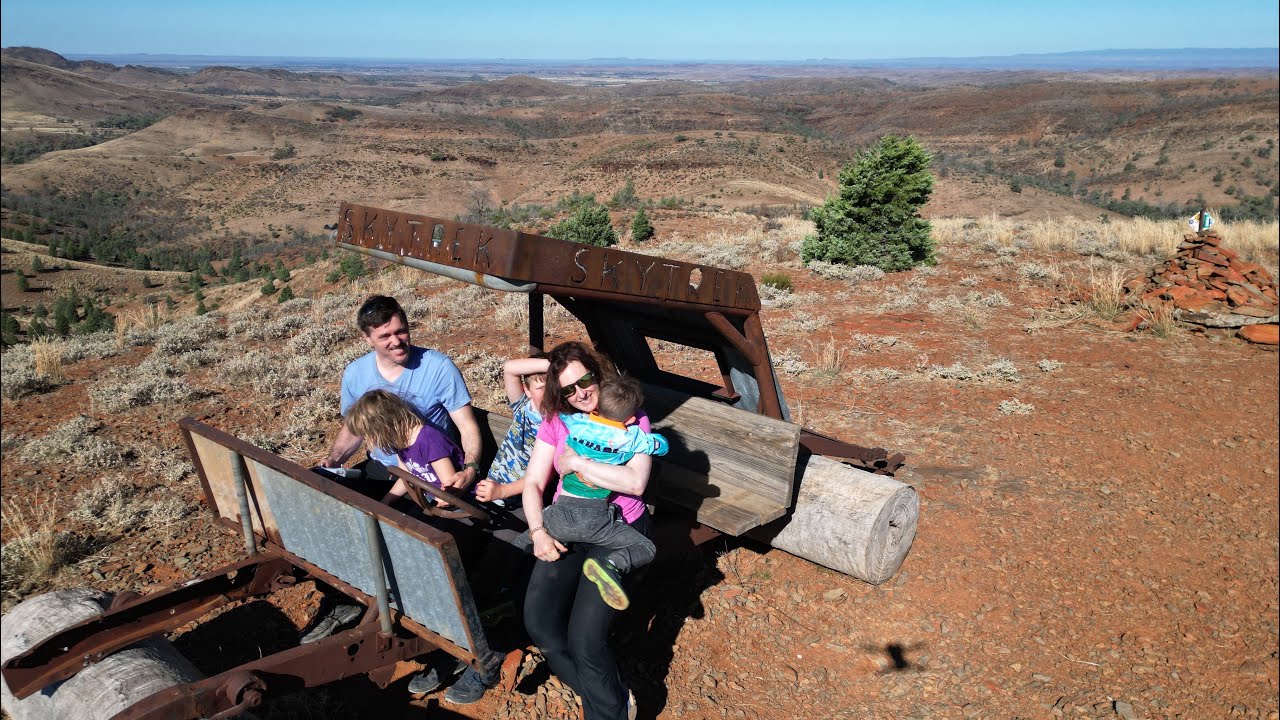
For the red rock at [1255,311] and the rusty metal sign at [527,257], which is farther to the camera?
the red rock at [1255,311]

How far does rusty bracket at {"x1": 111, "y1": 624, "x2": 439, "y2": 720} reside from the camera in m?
2.25

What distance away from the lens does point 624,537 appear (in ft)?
9.29

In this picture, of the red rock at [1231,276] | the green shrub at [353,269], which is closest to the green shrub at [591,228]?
the green shrub at [353,269]

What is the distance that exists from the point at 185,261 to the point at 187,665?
137 feet

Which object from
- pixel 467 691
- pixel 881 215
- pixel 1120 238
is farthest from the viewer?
pixel 1120 238

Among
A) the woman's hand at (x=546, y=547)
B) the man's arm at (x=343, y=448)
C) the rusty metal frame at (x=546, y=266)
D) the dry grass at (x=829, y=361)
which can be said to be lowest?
the dry grass at (x=829, y=361)

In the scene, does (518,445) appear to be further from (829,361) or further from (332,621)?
(829,361)

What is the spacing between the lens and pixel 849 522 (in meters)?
3.71

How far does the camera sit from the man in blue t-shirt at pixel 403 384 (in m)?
3.50

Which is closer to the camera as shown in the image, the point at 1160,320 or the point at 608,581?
the point at 608,581

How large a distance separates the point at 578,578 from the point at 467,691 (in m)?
0.87

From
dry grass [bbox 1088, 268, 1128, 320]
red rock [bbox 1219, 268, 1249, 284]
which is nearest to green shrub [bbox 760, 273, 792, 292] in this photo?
dry grass [bbox 1088, 268, 1128, 320]

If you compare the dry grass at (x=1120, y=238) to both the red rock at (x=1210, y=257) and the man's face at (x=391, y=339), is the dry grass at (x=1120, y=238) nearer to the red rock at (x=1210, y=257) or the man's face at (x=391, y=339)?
the red rock at (x=1210, y=257)

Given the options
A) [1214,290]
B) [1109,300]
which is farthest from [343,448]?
[1214,290]
